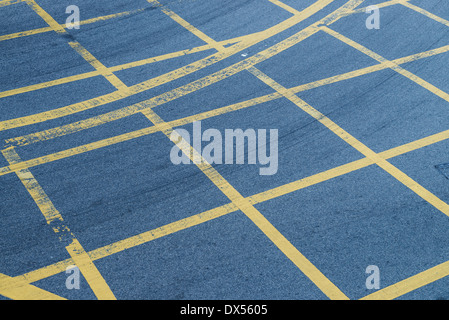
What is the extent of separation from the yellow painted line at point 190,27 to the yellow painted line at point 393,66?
2152mm

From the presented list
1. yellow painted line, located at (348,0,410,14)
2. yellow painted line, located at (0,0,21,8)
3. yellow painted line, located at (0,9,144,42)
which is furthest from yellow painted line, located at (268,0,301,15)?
yellow painted line, located at (0,0,21,8)

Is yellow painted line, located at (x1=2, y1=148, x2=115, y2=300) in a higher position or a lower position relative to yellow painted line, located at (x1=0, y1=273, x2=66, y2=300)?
higher

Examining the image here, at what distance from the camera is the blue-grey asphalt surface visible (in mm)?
6039

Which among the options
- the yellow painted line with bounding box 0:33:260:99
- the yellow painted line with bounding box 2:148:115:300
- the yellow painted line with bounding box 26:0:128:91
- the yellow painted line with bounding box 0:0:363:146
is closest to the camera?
the yellow painted line with bounding box 2:148:115:300

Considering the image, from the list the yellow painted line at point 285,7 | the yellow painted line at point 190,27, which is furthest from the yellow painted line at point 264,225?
the yellow painted line at point 285,7

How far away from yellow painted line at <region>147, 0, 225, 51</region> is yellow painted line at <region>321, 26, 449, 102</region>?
7.06ft

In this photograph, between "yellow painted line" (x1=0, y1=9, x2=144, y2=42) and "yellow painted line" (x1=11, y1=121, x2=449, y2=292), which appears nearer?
"yellow painted line" (x1=11, y1=121, x2=449, y2=292)

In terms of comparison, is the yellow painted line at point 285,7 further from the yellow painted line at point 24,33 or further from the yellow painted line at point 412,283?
the yellow painted line at point 412,283

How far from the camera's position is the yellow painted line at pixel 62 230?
5812 mm

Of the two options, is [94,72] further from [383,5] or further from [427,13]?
[427,13]

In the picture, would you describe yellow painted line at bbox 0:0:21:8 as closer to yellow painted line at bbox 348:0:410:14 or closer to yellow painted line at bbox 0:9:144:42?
yellow painted line at bbox 0:9:144:42

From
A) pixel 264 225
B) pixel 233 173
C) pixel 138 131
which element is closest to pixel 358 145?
pixel 233 173

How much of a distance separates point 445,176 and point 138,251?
4.09m
